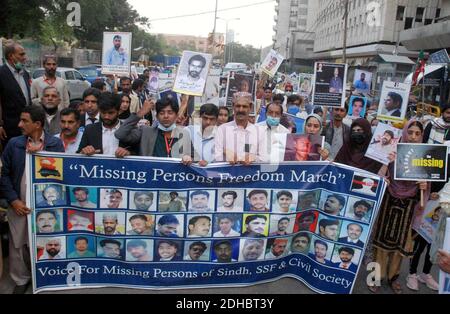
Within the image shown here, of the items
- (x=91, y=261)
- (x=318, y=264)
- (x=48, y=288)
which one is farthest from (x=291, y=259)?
(x=48, y=288)

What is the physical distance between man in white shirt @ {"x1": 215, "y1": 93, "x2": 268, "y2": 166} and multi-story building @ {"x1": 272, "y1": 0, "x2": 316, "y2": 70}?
185 feet

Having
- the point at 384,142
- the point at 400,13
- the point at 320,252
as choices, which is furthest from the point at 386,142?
the point at 400,13

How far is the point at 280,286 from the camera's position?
3873 mm

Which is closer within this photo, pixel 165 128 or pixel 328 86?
pixel 165 128

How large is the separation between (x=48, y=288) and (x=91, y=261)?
418 millimetres

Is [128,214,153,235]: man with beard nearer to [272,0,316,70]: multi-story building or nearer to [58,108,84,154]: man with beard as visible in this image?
[58,108,84,154]: man with beard

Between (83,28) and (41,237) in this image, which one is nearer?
(41,237)

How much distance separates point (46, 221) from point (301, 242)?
7.54 ft

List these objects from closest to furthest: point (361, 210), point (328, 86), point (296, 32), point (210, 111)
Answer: point (361, 210), point (210, 111), point (328, 86), point (296, 32)

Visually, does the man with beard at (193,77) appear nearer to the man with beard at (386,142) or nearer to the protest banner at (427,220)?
the man with beard at (386,142)

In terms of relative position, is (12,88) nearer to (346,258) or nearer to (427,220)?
(346,258)

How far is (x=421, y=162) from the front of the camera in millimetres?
3738

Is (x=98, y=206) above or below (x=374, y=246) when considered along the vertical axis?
above

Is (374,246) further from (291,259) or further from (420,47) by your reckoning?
(420,47)
